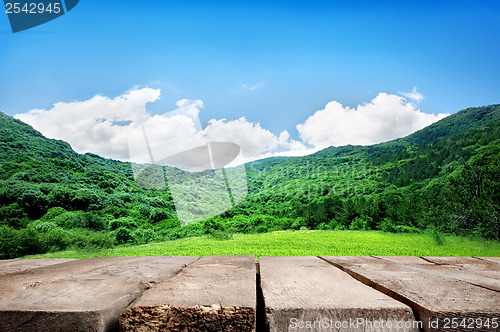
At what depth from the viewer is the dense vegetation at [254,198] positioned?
14.8 m

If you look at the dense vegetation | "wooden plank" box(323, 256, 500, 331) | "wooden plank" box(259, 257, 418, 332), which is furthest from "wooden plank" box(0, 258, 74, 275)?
the dense vegetation

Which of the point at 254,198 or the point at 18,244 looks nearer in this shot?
the point at 18,244

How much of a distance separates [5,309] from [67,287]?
12.7 inches

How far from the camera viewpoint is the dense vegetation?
48.4 feet

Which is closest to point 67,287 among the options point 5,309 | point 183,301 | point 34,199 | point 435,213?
point 5,309

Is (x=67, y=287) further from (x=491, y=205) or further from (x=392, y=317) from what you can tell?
(x=491, y=205)

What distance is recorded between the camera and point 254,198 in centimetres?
3478

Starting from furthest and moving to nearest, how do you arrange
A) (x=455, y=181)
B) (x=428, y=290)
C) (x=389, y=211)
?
(x=389, y=211) → (x=455, y=181) → (x=428, y=290)

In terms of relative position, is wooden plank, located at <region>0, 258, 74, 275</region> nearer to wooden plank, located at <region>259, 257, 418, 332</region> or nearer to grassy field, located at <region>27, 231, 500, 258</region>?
wooden plank, located at <region>259, 257, 418, 332</region>

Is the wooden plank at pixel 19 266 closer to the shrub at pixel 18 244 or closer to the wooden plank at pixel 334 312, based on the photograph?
the wooden plank at pixel 334 312

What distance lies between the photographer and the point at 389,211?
23.0 m

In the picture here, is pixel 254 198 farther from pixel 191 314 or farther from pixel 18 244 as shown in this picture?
pixel 191 314

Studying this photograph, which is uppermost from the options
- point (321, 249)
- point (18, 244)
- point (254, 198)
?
point (254, 198)

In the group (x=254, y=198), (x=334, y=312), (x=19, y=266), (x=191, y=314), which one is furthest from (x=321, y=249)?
(x=254, y=198)
